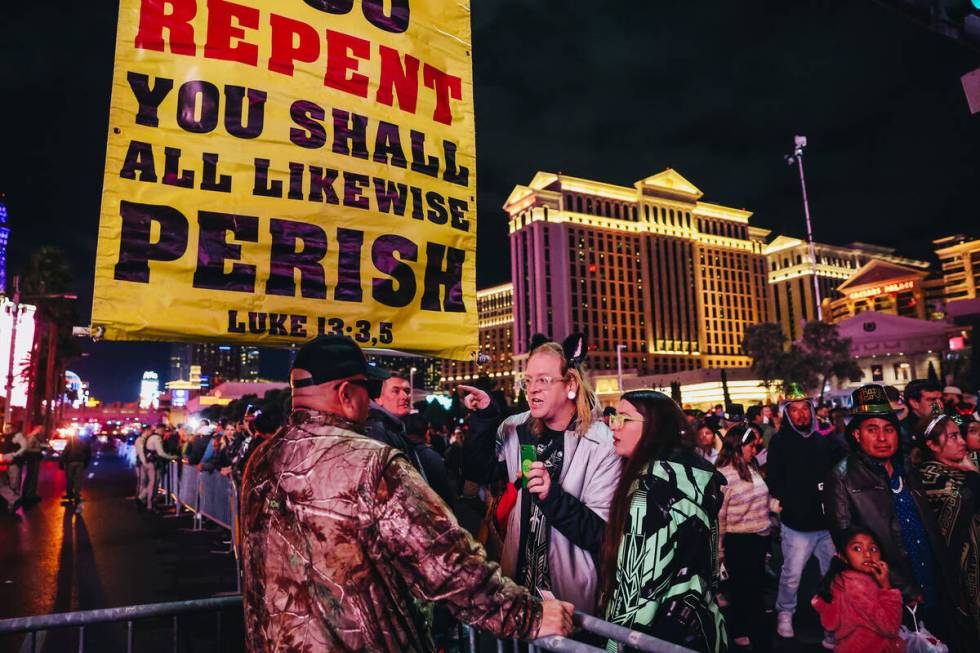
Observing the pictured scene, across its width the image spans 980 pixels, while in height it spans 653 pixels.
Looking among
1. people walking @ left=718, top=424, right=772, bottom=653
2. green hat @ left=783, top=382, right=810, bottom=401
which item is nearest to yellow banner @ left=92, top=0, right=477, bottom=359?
people walking @ left=718, top=424, right=772, bottom=653

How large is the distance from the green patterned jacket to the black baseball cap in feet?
4.60

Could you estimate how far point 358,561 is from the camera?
1641 millimetres

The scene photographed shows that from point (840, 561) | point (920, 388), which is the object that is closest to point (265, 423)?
point (840, 561)

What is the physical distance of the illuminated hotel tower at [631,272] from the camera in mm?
114312

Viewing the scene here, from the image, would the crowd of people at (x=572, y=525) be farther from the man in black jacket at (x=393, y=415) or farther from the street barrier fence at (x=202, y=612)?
the street barrier fence at (x=202, y=612)

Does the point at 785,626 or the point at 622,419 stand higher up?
the point at 622,419

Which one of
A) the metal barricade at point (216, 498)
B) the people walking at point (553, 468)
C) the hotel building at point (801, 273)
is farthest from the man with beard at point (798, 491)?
the hotel building at point (801, 273)

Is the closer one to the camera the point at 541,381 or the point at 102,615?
the point at 102,615

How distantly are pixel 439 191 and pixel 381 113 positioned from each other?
49 cm

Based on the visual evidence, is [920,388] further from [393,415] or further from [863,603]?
[393,415]

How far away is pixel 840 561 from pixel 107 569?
31.7 feet

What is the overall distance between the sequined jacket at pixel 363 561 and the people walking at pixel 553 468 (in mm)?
904

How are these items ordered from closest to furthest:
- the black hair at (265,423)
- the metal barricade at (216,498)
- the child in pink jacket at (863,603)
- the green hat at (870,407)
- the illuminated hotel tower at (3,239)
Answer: the child in pink jacket at (863,603) < the green hat at (870,407) < the black hair at (265,423) < the metal barricade at (216,498) < the illuminated hotel tower at (3,239)

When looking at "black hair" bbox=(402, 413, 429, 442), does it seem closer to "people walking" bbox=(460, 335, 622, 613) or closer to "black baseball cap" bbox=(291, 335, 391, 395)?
"people walking" bbox=(460, 335, 622, 613)
